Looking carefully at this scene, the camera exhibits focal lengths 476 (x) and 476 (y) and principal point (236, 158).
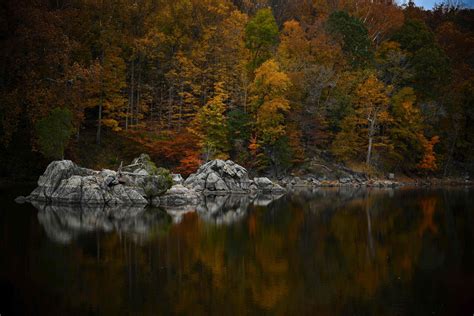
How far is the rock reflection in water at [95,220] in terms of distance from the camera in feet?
68.6

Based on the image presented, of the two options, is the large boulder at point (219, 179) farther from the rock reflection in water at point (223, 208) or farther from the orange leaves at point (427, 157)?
the orange leaves at point (427, 157)

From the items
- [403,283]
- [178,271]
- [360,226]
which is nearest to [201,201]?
[360,226]

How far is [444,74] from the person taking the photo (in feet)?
190

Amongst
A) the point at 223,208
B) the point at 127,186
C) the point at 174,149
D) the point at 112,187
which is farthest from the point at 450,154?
the point at 112,187

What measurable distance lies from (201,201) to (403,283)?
2195 centimetres

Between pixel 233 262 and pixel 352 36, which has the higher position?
pixel 352 36

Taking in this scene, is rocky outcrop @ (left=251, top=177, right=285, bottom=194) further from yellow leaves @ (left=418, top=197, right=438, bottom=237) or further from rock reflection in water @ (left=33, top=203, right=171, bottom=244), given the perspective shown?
rock reflection in water @ (left=33, top=203, right=171, bottom=244)

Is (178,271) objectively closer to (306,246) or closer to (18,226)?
(306,246)

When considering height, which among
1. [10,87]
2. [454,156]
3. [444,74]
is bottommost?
[454,156]

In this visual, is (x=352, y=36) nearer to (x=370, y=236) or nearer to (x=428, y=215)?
(x=428, y=215)

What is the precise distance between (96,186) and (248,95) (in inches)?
1006

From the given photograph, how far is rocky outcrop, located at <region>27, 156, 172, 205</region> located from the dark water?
8.16 ft

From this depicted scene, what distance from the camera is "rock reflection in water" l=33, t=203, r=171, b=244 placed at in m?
20.9

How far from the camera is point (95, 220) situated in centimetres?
2456
